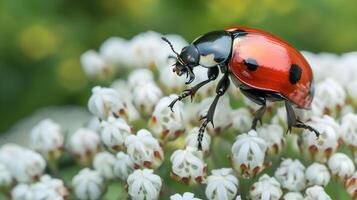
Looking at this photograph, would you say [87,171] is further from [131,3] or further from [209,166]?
[131,3]

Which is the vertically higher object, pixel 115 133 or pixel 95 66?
pixel 95 66

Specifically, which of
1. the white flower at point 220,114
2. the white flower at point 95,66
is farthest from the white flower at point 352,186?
the white flower at point 95,66

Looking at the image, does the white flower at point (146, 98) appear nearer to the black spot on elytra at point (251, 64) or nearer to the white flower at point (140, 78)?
the white flower at point (140, 78)

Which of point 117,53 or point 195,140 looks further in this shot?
point 117,53

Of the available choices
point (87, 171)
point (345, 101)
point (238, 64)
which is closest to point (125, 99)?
point (87, 171)

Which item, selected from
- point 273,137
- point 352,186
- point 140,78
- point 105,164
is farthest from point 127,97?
point 352,186

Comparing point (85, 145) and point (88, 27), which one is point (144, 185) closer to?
point (85, 145)
